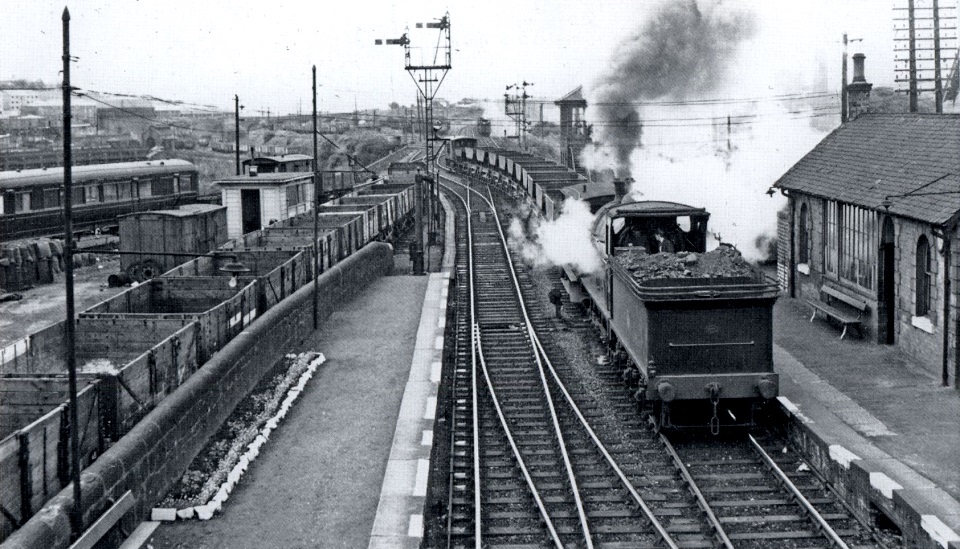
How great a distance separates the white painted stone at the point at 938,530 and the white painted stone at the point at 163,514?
8.03 metres

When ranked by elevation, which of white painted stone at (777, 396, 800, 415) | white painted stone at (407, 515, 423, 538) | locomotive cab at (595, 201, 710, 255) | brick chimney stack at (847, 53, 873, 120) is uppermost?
brick chimney stack at (847, 53, 873, 120)

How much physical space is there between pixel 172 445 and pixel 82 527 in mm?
2649

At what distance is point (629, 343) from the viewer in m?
14.9

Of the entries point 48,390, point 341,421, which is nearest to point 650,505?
point 341,421

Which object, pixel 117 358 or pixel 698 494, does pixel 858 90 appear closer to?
pixel 698 494

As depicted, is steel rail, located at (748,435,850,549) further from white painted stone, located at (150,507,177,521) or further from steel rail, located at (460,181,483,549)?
white painted stone, located at (150,507,177,521)

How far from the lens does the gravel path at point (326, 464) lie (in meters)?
9.93

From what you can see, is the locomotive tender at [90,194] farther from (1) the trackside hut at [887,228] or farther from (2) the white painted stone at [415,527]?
(2) the white painted stone at [415,527]

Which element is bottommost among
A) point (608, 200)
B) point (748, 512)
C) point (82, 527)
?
point (748, 512)

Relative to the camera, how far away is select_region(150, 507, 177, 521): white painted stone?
1038cm

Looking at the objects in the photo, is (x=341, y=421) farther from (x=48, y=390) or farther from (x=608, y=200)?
(x=608, y=200)

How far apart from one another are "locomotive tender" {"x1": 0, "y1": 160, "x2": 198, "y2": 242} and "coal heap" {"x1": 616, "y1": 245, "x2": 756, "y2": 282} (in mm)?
25266

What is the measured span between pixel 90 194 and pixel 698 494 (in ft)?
104

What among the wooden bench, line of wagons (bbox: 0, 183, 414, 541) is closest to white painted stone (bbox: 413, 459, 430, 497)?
line of wagons (bbox: 0, 183, 414, 541)
